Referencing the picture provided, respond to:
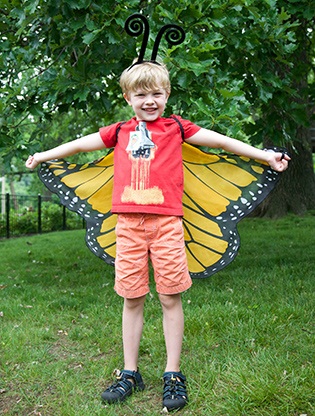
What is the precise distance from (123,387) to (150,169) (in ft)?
4.07

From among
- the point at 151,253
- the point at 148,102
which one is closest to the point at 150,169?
the point at 148,102

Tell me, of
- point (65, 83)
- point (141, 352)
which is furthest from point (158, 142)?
point (65, 83)

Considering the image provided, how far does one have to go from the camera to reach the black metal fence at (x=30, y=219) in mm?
12453

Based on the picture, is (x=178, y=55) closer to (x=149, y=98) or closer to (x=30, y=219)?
(x=149, y=98)

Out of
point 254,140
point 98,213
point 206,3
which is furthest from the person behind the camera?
point 254,140

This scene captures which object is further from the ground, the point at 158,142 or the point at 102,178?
the point at 158,142

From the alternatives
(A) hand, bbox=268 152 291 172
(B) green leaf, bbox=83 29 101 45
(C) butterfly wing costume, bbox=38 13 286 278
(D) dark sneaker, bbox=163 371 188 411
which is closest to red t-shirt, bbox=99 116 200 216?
(C) butterfly wing costume, bbox=38 13 286 278

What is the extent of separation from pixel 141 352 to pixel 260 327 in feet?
2.87

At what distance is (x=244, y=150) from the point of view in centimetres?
223

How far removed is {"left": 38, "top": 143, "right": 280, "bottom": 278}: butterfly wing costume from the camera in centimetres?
256

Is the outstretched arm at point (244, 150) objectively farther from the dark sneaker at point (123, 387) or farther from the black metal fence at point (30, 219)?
the black metal fence at point (30, 219)

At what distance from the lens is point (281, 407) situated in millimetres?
1868

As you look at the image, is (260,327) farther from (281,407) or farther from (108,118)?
(108,118)

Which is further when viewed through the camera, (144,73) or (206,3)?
(206,3)
